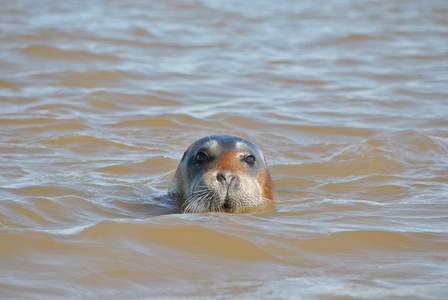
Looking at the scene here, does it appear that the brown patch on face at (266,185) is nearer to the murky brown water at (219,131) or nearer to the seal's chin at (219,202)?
the murky brown water at (219,131)

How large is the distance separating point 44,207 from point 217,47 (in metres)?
9.32

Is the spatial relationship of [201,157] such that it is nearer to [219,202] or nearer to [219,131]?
[219,202]

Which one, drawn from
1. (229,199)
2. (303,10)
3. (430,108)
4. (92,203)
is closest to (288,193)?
(229,199)

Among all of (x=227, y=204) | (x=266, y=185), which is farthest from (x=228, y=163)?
(x=266, y=185)

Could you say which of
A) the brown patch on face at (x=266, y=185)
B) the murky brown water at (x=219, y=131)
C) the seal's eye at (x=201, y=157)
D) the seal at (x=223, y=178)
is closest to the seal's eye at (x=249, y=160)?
the seal at (x=223, y=178)

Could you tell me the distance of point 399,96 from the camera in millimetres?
10492

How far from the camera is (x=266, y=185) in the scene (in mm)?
5633

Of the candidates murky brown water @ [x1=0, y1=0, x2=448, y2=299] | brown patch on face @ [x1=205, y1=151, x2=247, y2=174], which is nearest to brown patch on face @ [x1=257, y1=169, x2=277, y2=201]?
murky brown water @ [x1=0, y1=0, x2=448, y2=299]

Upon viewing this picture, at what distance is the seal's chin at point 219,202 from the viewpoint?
5102 millimetres

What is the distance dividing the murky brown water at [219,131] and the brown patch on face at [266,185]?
112mm

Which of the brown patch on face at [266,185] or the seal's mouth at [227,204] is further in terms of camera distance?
the brown patch on face at [266,185]

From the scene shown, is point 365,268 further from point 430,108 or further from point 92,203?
point 430,108

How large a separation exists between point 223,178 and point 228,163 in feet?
0.77

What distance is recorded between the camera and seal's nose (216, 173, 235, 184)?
200 inches
